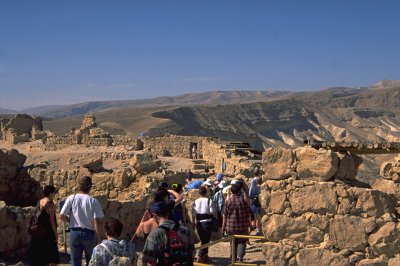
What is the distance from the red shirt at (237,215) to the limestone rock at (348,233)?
176 cm

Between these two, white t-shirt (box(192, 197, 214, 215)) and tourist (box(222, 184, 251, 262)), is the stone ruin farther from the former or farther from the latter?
tourist (box(222, 184, 251, 262))

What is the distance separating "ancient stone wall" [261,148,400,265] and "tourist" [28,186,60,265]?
305 centimetres

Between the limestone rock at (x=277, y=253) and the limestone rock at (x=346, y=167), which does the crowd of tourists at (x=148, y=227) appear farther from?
the limestone rock at (x=346, y=167)

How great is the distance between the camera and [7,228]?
889cm

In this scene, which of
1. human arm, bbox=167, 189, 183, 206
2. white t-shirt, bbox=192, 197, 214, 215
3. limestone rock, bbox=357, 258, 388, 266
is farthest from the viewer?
white t-shirt, bbox=192, 197, 214, 215

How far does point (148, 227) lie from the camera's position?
6.12m

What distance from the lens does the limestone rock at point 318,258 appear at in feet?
22.1

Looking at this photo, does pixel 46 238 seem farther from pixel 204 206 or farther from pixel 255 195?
pixel 255 195

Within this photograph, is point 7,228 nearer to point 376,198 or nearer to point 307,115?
point 376,198

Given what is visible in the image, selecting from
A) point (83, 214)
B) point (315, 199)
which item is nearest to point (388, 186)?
point (315, 199)

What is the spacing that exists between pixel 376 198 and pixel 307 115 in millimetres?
95736

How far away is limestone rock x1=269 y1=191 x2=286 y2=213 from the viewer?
7230mm

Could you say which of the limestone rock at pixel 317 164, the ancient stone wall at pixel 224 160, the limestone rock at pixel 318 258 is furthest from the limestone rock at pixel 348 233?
the ancient stone wall at pixel 224 160

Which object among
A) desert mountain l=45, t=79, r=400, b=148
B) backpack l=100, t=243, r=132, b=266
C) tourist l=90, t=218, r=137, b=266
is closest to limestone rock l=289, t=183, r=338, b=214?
tourist l=90, t=218, r=137, b=266
